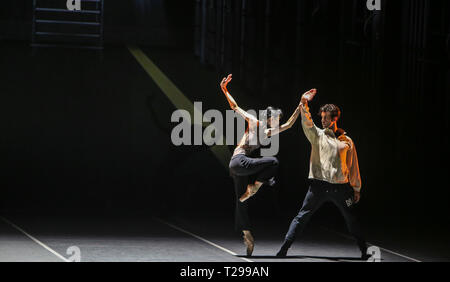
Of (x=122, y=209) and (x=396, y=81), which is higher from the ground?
(x=396, y=81)

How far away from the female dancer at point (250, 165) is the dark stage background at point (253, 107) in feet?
10.6

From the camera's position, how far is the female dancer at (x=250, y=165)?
367 inches

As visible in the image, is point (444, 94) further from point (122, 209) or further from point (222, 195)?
point (122, 209)

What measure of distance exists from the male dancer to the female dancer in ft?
1.05

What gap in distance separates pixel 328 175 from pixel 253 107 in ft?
17.8

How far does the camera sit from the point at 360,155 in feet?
44.2

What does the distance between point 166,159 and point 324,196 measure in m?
5.51

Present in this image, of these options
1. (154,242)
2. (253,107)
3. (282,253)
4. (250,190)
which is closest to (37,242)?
(154,242)

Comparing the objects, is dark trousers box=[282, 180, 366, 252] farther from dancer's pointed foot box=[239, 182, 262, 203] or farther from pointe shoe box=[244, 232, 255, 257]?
dancer's pointed foot box=[239, 182, 262, 203]


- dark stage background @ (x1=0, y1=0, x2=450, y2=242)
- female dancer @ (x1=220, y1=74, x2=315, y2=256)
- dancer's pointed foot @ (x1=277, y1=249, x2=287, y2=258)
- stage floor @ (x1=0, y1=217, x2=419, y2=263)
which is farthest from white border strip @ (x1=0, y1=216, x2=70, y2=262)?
dancer's pointed foot @ (x1=277, y1=249, x2=287, y2=258)

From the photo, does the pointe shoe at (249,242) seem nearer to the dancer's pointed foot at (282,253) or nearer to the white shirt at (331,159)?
the dancer's pointed foot at (282,253)

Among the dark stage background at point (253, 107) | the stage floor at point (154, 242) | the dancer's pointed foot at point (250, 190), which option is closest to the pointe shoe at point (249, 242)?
the stage floor at point (154, 242)

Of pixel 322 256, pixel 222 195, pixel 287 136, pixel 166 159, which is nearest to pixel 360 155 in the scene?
pixel 287 136

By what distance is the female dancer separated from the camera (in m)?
9.31
